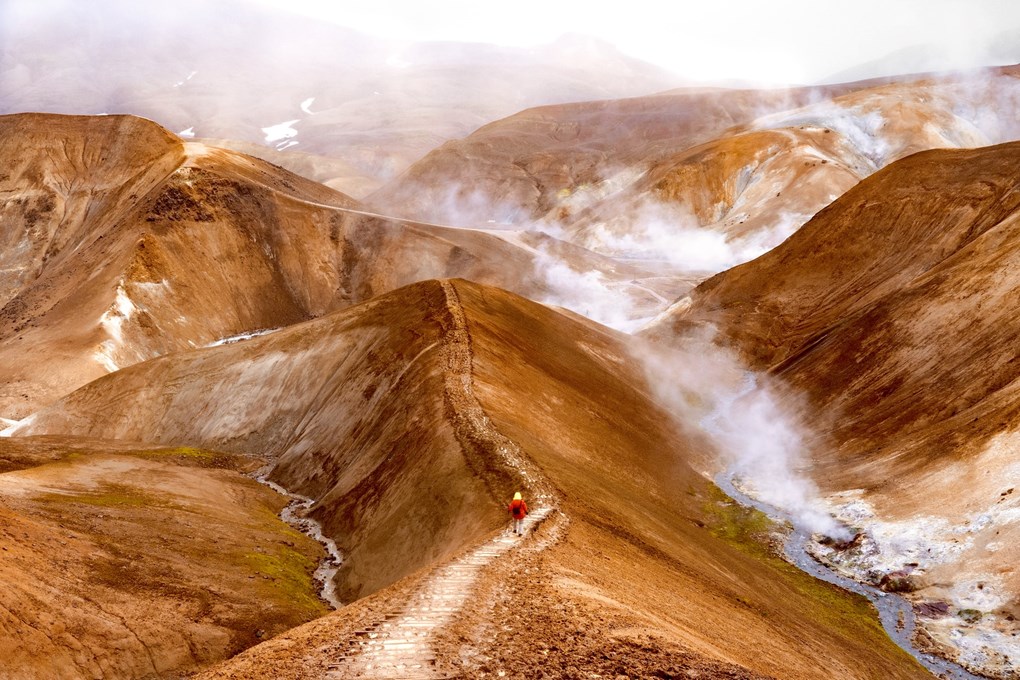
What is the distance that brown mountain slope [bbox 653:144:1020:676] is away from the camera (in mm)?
38562

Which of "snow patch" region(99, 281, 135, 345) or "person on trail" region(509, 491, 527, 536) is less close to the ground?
"person on trail" region(509, 491, 527, 536)

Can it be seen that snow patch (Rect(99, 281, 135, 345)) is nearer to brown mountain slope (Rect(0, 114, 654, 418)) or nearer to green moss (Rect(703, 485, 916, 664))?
brown mountain slope (Rect(0, 114, 654, 418))

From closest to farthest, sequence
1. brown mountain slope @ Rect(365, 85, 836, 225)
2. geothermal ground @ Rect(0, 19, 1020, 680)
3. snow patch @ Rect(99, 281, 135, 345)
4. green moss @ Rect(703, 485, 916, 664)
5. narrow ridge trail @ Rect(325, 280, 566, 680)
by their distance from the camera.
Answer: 1. narrow ridge trail @ Rect(325, 280, 566, 680)
2. geothermal ground @ Rect(0, 19, 1020, 680)
3. green moss @ Rect(703, 485, 916, 664)
4. snow patch @ Rect(99, 281, 135, 345)
5. brown mountain slope @ Rect(365, 85, 836, 225)

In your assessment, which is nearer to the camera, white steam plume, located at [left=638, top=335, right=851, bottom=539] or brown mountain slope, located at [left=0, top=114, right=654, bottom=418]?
white steam plume, located at [left=638, top=335, right=851, bottom=539]

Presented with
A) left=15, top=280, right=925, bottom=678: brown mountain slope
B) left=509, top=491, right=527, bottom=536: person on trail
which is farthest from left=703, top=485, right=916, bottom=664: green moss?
left=509, top=491, right=527, bottom=536: person on trail

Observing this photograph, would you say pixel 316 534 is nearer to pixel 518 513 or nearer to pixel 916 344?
pixel 518 513

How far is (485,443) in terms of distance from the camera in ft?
108

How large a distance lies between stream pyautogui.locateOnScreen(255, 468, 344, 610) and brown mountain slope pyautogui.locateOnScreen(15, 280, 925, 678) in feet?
1.83

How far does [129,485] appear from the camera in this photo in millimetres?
38969

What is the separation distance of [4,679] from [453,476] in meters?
14.4

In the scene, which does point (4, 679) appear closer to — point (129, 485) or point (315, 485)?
point (129, 485)

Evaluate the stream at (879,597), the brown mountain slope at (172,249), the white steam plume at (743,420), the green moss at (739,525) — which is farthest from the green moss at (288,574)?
the brown mountain slope at (172,249)

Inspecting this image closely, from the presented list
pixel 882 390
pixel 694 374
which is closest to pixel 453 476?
pixel 882 390

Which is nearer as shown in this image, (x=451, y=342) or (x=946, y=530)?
(x=946, y=530)
